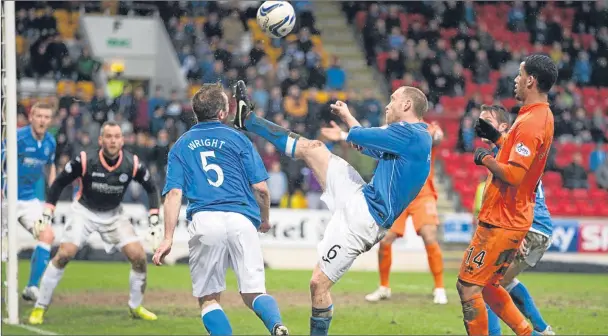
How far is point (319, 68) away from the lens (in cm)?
2553

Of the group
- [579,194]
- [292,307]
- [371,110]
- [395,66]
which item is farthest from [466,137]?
[292,307]

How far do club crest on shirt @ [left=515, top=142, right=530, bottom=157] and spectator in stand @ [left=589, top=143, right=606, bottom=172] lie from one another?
57.8ft

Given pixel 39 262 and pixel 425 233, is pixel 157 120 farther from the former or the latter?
pixel 425 233

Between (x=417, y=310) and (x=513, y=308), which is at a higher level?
(x=513, y=308)

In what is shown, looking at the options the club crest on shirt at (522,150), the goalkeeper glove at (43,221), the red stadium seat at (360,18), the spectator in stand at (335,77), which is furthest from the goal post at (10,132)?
the red stadium seat at (360,18)

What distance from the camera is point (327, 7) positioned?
30.6 meters

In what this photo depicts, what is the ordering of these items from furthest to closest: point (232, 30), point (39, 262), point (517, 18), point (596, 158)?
1. point (517, 18)
2. point (232, 30)
3. point (596, 158)
4. point (39, 262)

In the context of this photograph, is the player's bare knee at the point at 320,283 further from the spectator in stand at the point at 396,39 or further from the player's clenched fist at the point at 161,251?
the spectator in stand at the point at 396,39

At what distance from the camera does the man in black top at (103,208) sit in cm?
1157

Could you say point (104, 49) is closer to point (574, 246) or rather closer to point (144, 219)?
point (144, 219)

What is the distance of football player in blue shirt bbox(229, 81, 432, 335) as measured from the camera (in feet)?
26.9

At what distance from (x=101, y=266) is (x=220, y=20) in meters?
10.2

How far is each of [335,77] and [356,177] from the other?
18.1m

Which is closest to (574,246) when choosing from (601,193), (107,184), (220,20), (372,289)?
(601,193)
